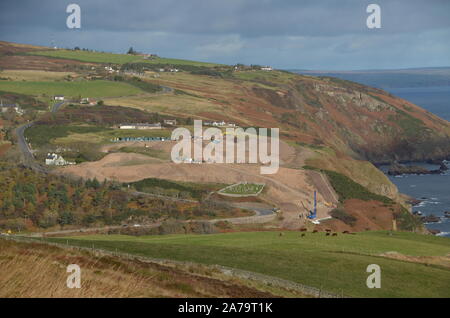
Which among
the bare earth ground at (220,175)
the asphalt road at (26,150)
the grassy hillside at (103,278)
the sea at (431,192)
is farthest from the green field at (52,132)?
the grassy hillside at (103,278)

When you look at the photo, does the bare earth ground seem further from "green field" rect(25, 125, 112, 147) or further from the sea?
"green field" rect(25, 125, 112, 147)

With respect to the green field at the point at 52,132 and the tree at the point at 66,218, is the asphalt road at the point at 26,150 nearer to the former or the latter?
the green field at the point at 52,132

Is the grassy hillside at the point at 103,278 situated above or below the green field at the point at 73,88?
below

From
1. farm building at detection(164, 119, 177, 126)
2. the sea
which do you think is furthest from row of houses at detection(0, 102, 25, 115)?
the sea

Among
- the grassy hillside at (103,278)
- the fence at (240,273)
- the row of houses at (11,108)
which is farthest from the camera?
the row of houses at (11,108)

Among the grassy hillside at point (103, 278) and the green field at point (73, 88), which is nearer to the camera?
the grassy hillside at point (103, 278)

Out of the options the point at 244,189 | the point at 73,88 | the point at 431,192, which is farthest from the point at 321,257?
the point at 73,88

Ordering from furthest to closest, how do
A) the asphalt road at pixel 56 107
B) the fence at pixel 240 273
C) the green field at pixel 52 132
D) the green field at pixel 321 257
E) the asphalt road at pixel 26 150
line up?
the asphalt road at pixel 56 107 → the green field at pixel 52 132 → the asphalt road at pixel 26 150 → the green field at pixel 321 257 → the fence at pixel 240 273
